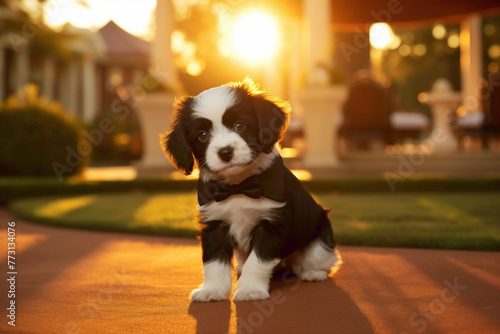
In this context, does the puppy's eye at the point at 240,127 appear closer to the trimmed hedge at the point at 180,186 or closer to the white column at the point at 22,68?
the trimmed hedge at the point at 180,186

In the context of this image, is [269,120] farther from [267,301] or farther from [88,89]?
[88,89]

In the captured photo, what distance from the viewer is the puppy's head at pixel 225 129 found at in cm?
309

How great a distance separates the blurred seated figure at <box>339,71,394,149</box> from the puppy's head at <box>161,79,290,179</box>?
9.69 m

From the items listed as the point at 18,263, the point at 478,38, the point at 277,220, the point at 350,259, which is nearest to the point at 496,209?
the point at 350,259

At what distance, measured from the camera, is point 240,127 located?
10.5 ft

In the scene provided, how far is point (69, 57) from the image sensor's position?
130ft

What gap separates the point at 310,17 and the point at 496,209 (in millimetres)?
6587

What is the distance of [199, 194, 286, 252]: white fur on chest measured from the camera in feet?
11.0

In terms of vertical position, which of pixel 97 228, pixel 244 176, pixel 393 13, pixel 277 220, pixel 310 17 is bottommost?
pixel 97 228

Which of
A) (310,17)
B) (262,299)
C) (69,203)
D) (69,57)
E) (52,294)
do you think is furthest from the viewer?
(69,57)

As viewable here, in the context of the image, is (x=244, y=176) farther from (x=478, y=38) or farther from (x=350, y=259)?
(x=478, y=38)

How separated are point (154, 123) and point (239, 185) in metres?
10.7

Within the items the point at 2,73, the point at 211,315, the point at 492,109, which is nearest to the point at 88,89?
the point at 2,73

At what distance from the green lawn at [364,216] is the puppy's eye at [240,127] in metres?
2.83
